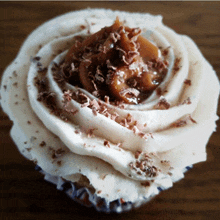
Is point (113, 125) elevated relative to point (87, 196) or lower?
elevated

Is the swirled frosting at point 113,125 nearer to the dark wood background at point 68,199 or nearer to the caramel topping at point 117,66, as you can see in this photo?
the caramel topping at point 117,66

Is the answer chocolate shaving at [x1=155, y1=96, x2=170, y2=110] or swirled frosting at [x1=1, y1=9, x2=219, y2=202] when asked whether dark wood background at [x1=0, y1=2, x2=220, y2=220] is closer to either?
swirled frosting at [x1=1, y1=9, x2=219, y2=202]

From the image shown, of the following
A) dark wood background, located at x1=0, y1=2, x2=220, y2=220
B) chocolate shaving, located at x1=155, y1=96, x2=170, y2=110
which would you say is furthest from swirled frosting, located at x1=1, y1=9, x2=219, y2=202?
dark wood background, located at x1=0, y1=2, x2=220, y2=220

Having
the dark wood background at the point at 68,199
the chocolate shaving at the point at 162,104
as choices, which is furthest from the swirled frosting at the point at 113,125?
the dark wood background at the point at 68,199

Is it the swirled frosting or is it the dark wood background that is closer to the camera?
the swirled frosting

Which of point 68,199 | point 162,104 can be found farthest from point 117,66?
point 68,199

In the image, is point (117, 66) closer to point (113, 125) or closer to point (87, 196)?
point (113, 125)
